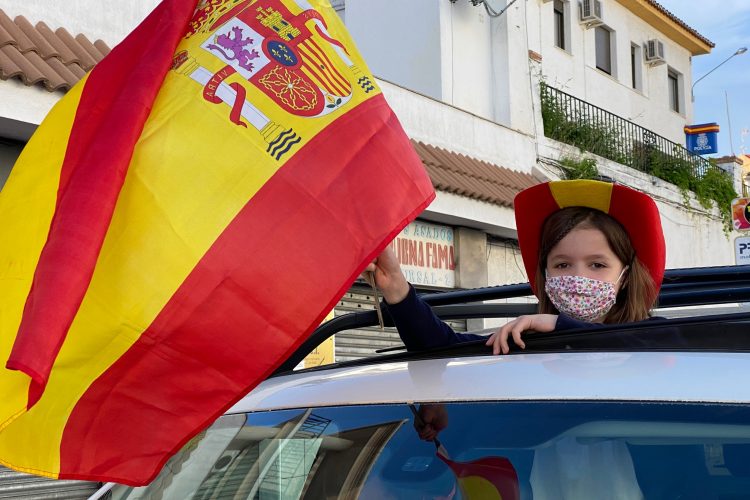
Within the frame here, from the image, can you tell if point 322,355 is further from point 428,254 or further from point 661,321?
point 661,321

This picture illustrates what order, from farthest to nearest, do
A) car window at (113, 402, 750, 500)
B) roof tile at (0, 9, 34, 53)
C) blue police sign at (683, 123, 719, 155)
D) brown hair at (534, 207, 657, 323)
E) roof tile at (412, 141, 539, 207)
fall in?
blue police sign at (683, 123, 719, 155) → roof tile at (412, 141, 539, 207) → roof tile at (0, 9, 34, 53) → brown hair at (534, 207, 657, 323) → car window at (113, 402, 750, 500)

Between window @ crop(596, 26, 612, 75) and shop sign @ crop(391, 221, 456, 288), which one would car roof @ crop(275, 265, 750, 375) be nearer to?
shop sign @ crop(391, 221, 456, 288)

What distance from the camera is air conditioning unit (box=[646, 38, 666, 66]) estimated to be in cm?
2402

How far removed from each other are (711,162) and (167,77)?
940 inches

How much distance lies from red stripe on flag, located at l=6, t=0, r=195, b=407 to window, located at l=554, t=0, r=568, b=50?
62.9ft

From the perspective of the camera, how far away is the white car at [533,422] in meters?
1.60

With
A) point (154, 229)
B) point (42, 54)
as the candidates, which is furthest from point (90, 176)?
point (42, 54)

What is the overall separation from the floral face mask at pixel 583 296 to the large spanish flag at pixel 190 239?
2.30ft

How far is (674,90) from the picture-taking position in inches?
1027

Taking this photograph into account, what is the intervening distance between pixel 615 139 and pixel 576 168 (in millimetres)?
3263

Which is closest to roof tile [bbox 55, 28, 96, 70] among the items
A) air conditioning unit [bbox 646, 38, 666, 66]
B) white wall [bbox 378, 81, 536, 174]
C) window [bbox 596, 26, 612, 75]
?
white wall [bbox 378, 81, 536, 174]

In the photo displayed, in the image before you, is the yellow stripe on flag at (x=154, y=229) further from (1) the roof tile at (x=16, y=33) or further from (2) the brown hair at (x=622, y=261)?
(1) the roof tile at (x=16, y=33)

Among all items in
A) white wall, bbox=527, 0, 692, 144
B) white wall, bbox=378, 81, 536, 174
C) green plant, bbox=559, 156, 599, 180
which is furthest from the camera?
white wall, bbox=527, 0, 692, 144

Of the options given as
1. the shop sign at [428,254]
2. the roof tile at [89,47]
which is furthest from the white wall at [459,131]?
the roof tile at [89,47]
